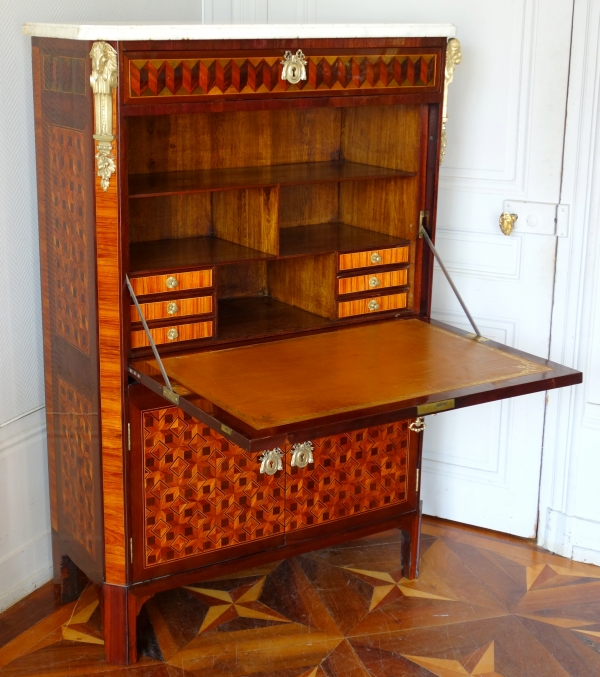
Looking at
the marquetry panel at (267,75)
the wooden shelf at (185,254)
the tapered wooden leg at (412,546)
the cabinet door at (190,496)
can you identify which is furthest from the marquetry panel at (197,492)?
the marquetry panel at (267,75)

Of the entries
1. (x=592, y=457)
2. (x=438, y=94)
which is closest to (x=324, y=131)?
(x=438, y=94)

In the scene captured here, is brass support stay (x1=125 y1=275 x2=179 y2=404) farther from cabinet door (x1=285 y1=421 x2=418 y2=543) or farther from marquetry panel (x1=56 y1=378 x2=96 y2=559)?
cabinet door (x1=285 y1=421 x2=418 y2=543)

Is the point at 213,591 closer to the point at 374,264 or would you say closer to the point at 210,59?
the point at 374,264

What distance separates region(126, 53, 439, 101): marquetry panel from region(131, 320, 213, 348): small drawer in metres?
0.61

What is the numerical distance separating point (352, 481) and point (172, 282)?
35.9 inches

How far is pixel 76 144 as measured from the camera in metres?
2.53

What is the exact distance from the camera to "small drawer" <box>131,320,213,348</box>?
8.60 feet

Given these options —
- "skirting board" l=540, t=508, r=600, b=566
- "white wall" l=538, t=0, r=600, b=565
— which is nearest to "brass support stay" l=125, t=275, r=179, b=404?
"white wall" l=538, t=0, r=600, b=565

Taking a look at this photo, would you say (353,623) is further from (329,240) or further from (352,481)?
(329,240)

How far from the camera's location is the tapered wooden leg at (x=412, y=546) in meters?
3.28

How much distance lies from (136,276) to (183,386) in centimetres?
35

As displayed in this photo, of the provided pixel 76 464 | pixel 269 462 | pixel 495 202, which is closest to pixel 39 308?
pixel 76 464

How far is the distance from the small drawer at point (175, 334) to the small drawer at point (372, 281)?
1.48ft

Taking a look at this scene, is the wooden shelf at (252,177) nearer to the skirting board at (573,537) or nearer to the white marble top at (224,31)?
the white marble top at (224,31)
